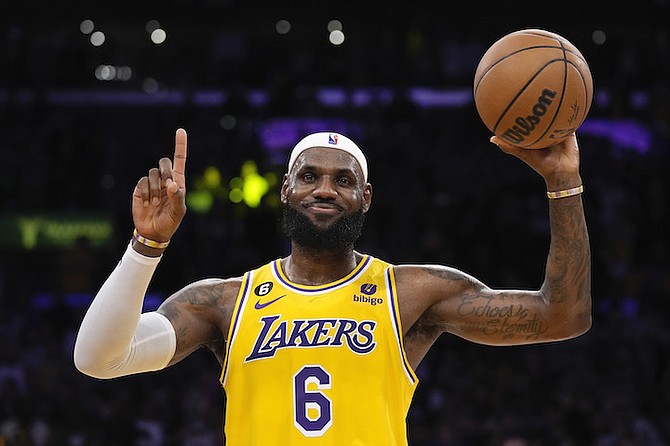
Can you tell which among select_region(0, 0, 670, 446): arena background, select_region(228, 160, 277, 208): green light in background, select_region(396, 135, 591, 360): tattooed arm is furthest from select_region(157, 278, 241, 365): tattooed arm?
select_region(228, 160, 277, 208): green light in background

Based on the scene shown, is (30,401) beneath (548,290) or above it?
beneath

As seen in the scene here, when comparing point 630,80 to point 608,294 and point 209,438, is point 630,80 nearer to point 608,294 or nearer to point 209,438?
point 608,294

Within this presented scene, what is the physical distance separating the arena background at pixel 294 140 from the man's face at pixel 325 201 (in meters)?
7.24

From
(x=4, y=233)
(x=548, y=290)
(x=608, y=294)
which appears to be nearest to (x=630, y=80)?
(x=608, y=294)

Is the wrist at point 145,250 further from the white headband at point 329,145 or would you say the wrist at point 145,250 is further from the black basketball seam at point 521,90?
the black basketball seam at point 521,90

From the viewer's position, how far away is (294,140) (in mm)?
15117

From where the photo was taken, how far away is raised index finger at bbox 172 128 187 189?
12.1 ft

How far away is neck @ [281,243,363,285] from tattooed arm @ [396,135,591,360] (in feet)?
0.75

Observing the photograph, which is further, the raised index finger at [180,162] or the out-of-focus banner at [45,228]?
the out-of-focus banner at [45,228]

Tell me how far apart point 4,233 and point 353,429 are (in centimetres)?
1252

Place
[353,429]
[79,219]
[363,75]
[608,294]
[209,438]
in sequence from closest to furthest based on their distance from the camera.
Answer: [353,429] → [209,438] → [608,294] → [79,219] → [363,75]

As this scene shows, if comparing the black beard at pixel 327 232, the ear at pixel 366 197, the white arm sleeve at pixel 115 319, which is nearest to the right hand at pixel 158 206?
the white arm sleeve at pixel 115 319

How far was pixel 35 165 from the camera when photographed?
1574 cm

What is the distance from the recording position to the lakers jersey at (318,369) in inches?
149
